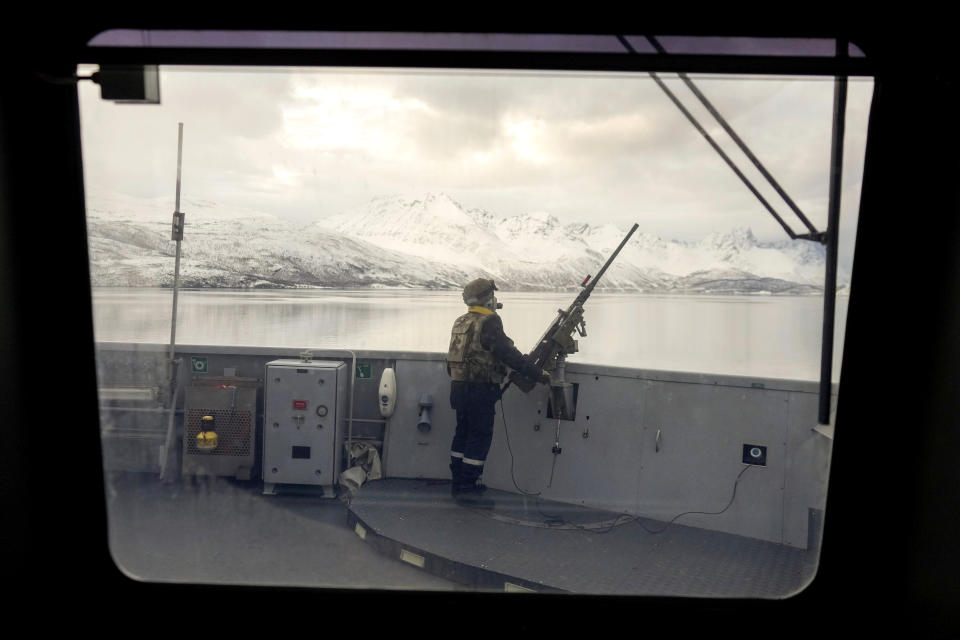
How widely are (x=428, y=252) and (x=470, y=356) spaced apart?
2.63 ft

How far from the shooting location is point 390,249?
11.6 feet

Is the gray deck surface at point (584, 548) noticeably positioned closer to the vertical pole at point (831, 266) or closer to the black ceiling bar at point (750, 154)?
the vertical pole at point (831, 266)

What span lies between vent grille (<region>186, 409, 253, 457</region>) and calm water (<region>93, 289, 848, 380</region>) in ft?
1.26

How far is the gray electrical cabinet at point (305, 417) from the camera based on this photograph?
4199 millimetres

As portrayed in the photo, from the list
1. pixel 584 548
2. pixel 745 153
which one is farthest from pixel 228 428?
pixel 745 153

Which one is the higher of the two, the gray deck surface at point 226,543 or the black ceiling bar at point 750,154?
the black ceiling bar at point 750,154

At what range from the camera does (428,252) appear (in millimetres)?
3637

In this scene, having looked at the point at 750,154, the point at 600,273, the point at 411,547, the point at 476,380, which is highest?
the point at 750,154

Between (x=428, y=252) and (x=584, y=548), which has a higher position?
(x=428, y=252)

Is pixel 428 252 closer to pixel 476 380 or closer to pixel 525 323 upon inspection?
pixel 525 323

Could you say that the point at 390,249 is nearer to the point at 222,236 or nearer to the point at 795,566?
the point at 222,236

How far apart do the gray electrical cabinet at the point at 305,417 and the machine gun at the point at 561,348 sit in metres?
1.02

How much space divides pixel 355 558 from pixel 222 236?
1529 mm

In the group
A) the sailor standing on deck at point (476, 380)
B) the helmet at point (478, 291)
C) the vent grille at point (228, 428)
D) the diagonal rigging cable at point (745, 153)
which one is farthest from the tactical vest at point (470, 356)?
the diagonal rigging cable at point (745, 153)
